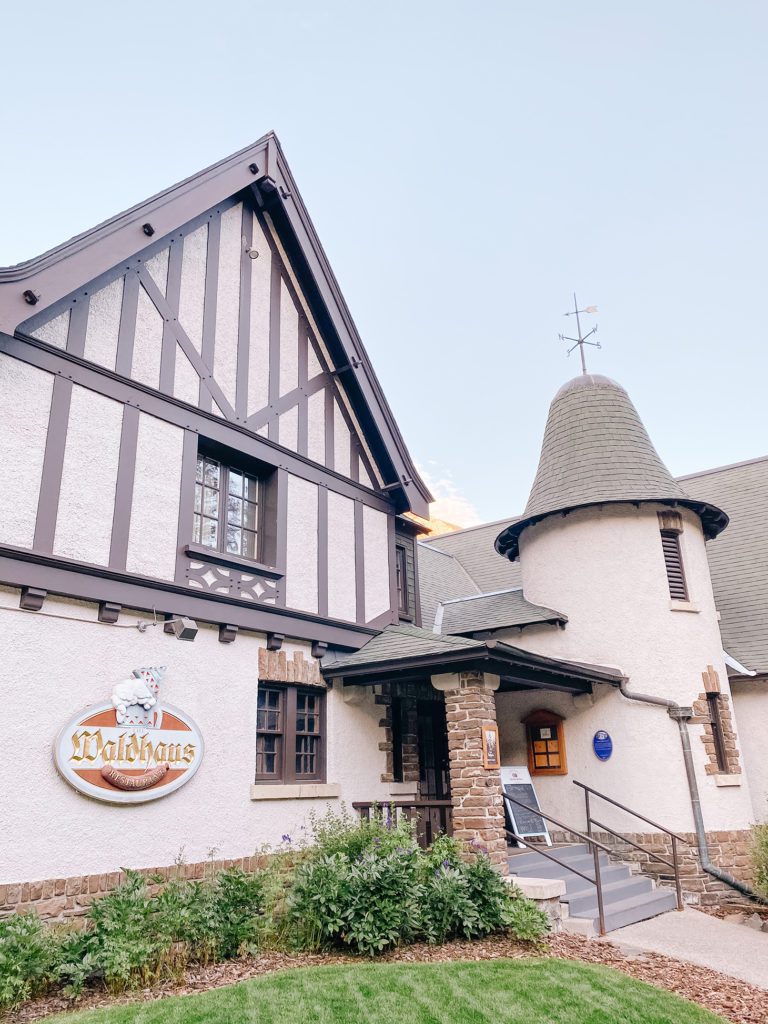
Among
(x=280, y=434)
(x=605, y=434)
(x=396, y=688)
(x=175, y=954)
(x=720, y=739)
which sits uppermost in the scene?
(x=605, y=434)

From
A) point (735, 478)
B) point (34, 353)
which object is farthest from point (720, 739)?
point (34, 353)

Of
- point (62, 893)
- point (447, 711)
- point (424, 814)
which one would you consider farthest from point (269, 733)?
point (62, 893)

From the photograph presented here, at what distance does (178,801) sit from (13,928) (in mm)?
2367

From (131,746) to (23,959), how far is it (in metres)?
2.32

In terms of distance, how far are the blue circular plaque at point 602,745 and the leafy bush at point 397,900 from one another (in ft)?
16.4

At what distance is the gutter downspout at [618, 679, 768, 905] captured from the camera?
11.7m

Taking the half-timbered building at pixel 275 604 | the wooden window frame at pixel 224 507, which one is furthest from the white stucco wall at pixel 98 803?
the wooden window frame at pixel 224 507

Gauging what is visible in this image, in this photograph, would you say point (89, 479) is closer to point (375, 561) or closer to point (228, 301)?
point (228, 301)

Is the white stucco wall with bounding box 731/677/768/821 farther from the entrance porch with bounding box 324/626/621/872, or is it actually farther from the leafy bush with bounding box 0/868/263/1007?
the leafy bush with bounding box 0/868/263/1007

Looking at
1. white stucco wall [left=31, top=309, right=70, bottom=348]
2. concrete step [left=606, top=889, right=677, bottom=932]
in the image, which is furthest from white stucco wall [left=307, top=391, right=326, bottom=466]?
concrete step [left=606, top=889, right=677, bottom=932]

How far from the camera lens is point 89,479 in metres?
8.27

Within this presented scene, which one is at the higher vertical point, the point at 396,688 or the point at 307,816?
the point at 396,688

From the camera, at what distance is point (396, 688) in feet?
38.6

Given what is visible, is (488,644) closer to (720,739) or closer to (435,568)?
(720,739)
